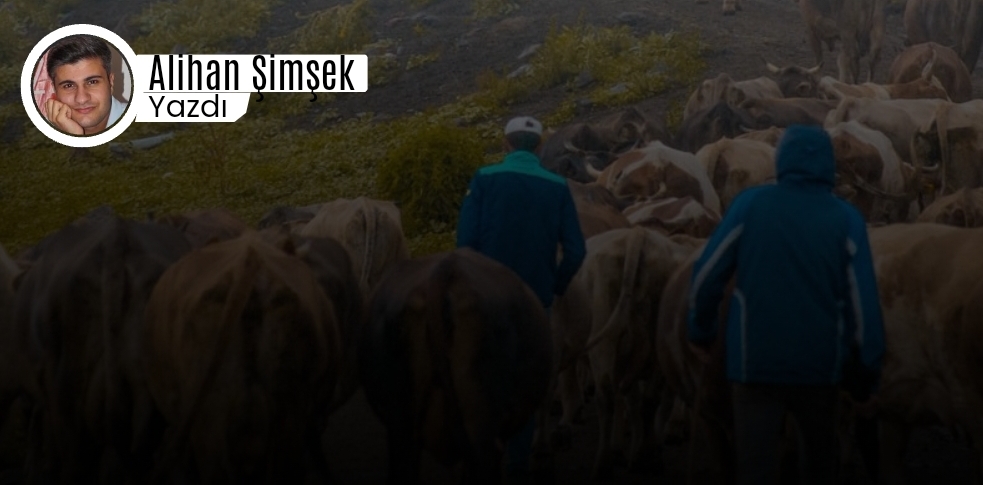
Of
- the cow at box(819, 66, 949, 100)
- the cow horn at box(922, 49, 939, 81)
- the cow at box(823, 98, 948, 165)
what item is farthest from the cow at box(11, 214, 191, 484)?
the cow horn at box(922, 49, 939, 81)

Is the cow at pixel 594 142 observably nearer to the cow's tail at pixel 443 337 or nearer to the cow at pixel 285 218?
the cow at pixel 285 218

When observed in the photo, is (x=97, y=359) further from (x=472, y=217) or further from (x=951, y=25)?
(x=951, y=25)

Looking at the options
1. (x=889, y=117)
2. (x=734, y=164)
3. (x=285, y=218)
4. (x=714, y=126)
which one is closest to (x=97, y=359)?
(x=285, y=218)

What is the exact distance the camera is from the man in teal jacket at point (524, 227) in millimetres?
8383

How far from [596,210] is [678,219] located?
613 mm

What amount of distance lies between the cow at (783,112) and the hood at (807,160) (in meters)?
12.3

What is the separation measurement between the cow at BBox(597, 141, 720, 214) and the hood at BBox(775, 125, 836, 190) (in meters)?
6.94

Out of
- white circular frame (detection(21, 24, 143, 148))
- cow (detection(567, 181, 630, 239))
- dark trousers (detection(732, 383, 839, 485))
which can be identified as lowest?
white circular frame (detection(21, 24, 143, 148))

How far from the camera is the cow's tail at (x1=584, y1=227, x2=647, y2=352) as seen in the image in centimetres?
911

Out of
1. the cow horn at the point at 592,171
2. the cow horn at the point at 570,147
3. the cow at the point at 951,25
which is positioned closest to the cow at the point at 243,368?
the cow horn at the point at 592,171

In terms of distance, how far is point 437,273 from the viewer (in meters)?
7.05

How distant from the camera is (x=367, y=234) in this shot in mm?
11570

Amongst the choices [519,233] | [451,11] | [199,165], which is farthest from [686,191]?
[451,11]

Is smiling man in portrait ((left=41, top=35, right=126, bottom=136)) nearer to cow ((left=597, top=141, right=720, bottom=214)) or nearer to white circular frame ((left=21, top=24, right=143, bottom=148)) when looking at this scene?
white circular frame ((left=21, top=24, right=143, bottom=148))
